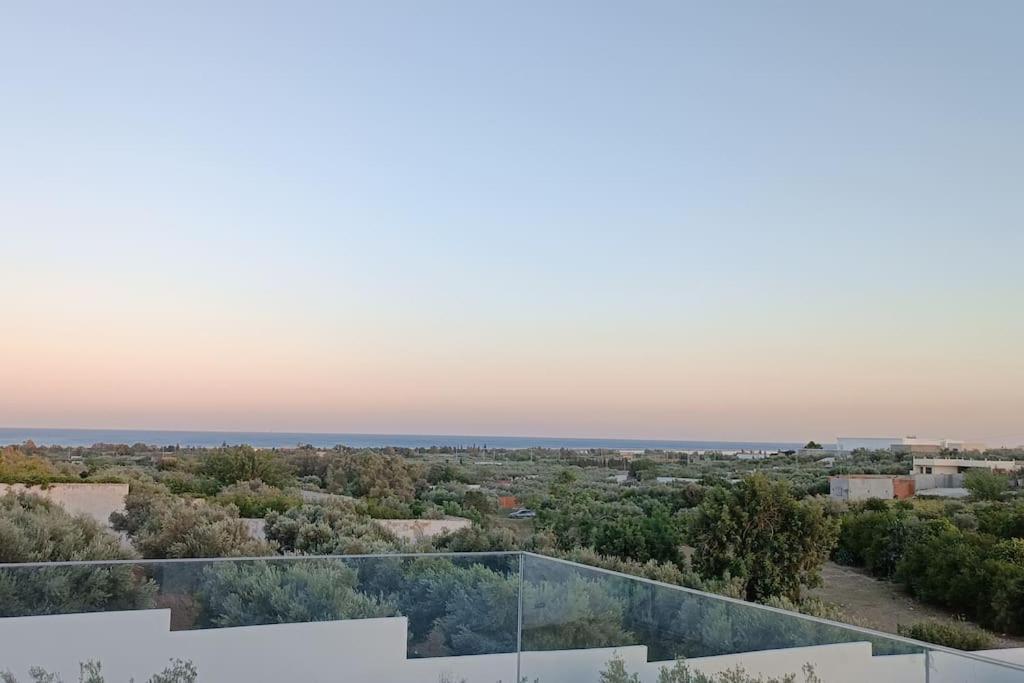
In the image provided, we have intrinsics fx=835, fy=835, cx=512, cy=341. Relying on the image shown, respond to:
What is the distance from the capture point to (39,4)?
7223 mm

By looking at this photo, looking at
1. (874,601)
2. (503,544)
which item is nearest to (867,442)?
(874,601)

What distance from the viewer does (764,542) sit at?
10836mm

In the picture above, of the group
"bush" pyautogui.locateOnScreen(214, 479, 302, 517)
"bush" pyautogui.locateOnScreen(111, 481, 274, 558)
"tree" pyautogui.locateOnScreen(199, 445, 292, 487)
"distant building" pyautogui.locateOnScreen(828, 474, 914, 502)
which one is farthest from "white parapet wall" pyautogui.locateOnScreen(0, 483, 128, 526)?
"distant building" pyautogui.locateOnScreen(828, 474, 914, 502)

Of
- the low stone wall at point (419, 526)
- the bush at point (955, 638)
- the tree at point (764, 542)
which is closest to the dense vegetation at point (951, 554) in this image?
the tree at point (764, 542)

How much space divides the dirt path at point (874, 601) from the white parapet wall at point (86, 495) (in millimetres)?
9170

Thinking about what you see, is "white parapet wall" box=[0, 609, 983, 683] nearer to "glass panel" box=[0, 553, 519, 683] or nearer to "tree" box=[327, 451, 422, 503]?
"glass panel" box=[0, 553, 519, 683]

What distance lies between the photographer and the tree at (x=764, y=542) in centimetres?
1061

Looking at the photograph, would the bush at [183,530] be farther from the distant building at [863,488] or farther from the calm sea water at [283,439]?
the calm sea water at [283,439]

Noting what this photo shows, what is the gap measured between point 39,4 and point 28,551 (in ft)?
15.2

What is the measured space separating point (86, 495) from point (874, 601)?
35.0 ft

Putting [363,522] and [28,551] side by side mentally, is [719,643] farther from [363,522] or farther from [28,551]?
[363,522]

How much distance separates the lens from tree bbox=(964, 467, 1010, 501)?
18.2 metres

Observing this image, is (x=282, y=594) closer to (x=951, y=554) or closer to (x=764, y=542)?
(x=764, y=542)

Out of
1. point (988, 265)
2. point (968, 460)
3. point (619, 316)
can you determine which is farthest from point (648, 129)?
point (968, 460)
